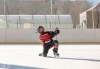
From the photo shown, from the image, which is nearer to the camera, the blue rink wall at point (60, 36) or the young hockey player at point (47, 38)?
the young hockey player at point (47, 38)

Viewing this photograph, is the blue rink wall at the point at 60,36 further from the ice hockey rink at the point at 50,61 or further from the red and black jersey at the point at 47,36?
the red and black jersey at the point at 47,36

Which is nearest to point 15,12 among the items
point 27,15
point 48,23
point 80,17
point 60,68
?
point 27,15

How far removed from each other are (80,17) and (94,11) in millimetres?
1314

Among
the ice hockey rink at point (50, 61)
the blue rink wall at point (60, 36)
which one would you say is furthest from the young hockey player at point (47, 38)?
the blue rink wall at point (60, 36)

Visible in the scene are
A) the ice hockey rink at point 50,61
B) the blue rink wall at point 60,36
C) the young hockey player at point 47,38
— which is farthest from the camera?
the blue rink wall at point 60,36

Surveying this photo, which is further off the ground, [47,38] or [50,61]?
[47,38]

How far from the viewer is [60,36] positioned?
20688mm

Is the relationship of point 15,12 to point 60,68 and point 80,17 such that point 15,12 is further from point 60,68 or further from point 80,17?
point 60,68

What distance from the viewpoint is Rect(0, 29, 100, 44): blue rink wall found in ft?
66.8

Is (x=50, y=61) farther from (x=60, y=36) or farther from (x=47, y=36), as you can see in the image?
(x=60, y=36)

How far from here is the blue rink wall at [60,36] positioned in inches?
802

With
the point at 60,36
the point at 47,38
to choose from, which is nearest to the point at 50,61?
the point at 47,38

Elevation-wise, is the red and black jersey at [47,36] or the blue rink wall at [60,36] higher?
the red and black jersey at [47,36]

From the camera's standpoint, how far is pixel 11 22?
21438 mm
